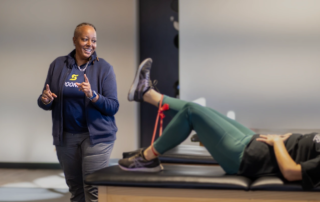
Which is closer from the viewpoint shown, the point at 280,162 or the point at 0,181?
the point at 280,162

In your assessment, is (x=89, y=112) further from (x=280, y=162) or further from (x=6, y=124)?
(x=6, y=124)

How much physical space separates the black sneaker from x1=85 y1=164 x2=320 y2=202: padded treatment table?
0.06m

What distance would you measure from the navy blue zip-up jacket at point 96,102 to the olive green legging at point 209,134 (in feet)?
1.20

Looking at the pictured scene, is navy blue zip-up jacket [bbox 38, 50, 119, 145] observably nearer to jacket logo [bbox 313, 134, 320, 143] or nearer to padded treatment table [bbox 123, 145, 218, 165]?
A: padded treatment table [bbox 123, 145, 218, 165]

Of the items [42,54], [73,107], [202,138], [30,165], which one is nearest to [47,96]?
[73,107]

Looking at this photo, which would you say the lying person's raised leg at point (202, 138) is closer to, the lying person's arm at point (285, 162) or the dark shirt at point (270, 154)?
the dark shirt at point (270, 154)

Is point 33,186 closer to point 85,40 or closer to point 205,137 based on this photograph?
point 85,40

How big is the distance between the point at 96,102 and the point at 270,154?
992mm

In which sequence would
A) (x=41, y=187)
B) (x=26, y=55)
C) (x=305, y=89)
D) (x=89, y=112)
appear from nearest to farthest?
(x=89, y=112)
(x=41, y=187)
(x=305, y=89)
(x=26, y=55)

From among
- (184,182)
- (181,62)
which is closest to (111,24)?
(181,62)

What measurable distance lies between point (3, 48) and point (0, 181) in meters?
1.78

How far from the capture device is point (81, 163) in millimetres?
2057

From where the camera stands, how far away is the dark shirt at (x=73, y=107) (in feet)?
6.54

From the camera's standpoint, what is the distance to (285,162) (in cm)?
166
